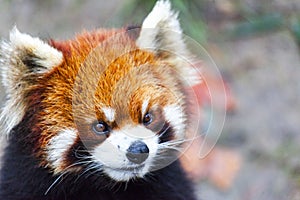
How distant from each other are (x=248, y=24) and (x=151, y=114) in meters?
2.82

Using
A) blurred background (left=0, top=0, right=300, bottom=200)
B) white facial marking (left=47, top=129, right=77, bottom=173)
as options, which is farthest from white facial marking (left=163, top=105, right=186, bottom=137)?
blurred background (left=0, top=0, right=300, bottom=200)

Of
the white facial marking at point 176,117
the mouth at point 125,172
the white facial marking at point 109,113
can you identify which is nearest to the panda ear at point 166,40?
the white facial marking at point 176,117

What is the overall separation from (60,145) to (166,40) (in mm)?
476

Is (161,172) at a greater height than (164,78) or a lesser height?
lesser

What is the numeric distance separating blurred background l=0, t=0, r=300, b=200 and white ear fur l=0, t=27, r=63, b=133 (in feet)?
6.58

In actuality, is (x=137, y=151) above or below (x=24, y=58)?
below

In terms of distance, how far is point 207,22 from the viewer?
16.3 feet

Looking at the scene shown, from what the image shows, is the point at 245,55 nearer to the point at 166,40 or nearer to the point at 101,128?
the point at 166,40

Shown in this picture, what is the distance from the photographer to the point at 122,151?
223 centimetres

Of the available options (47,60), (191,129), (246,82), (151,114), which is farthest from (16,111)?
(246,82)

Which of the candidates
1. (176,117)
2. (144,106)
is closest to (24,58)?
(144,106)

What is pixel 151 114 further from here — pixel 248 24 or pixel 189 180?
pixel 248 24

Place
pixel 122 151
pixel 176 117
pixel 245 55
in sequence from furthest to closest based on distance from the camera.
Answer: pixel 245 55 → pixel 176 117 → pixel 122 151

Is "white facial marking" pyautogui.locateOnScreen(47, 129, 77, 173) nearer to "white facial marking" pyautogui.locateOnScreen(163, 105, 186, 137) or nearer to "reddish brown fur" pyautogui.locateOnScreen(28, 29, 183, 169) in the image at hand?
"reddish brown fur" pyautogui.locateOnScreen(28, 29, 183, 169)
